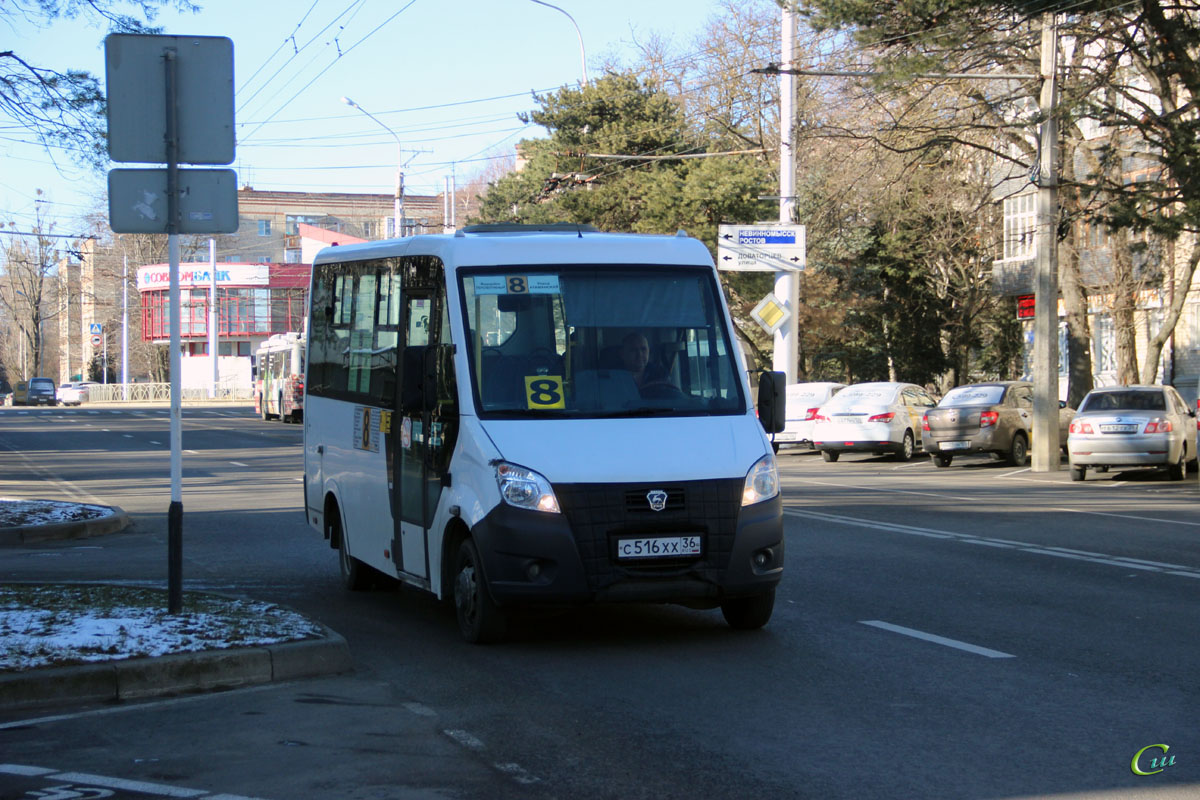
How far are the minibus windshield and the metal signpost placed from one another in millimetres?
1630

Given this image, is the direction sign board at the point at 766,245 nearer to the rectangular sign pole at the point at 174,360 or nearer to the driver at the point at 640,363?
the driver at the point at 640,363

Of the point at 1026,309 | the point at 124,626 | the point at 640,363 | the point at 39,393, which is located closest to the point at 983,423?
the point at 1026,309

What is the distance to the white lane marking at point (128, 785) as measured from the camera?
17.5ft

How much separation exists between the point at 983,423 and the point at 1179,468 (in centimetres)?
379

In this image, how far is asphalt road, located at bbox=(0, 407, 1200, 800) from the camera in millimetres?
5551

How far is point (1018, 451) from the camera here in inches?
1051

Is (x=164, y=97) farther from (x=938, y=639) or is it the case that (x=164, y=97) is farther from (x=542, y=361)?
(x=938, y=639)

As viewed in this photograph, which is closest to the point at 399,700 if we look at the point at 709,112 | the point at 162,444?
the point at 162,444

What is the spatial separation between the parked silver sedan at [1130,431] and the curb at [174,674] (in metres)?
17.2

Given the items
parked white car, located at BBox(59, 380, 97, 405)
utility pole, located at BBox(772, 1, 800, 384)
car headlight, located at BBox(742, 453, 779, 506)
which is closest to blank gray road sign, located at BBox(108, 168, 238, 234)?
car headlight, located at BBox(742, 453, 779, 506)

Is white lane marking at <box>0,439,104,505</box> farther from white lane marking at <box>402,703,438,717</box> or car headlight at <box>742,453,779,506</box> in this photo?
white lane marking at <box>402,703,438,717</box>

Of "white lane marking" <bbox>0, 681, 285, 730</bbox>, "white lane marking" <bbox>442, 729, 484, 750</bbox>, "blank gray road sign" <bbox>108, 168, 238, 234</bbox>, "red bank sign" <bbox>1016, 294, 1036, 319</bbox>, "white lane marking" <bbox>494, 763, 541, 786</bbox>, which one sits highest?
"red bank sign" <bbox>1016, 294, 1036, 319</bbox>

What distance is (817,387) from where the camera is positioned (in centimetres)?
3131

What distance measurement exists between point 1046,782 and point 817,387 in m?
26.2
